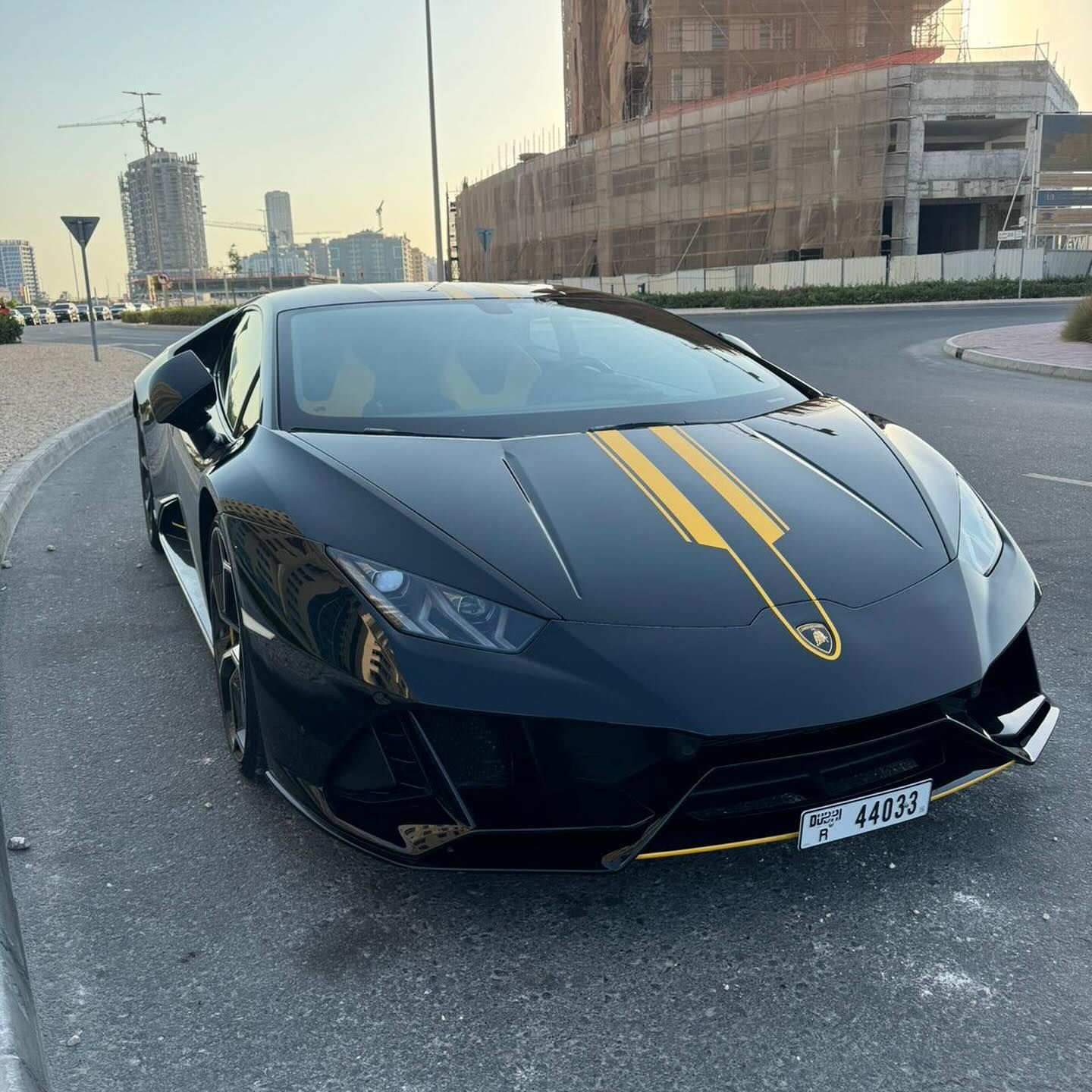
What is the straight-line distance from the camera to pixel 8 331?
85.6 ft

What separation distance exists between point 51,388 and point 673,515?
13688mm

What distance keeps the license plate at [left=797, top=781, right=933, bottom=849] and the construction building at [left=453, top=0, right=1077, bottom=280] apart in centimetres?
3883

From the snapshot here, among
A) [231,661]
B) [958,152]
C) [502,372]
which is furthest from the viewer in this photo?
[958,152]

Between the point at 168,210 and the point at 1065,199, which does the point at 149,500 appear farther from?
the point at 168,210

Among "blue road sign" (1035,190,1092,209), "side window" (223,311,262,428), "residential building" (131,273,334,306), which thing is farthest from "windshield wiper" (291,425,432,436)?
"residential building" (131,273,334,306)

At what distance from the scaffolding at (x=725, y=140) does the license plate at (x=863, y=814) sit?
38.8 meters

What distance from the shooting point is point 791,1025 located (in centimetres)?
183

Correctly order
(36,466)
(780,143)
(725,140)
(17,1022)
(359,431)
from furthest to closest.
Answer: (725,140)
(780,143)
(36,466)
(359,431)
(17,1022)

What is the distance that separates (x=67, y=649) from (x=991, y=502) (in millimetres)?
4522

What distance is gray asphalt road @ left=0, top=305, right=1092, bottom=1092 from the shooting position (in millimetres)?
1762

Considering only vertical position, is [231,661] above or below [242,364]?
below

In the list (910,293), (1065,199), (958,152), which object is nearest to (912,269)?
(1065,199)

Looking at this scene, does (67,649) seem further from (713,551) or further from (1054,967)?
(1054,967)

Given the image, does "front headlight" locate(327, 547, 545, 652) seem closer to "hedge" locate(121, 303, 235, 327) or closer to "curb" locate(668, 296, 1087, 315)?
"curb" locate(668, 296, 1087, 315)
